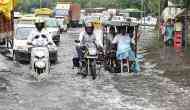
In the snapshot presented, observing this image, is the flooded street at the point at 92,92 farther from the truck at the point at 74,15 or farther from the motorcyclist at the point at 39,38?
the truck at the point at 74,15

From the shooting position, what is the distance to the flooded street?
41.1 ft

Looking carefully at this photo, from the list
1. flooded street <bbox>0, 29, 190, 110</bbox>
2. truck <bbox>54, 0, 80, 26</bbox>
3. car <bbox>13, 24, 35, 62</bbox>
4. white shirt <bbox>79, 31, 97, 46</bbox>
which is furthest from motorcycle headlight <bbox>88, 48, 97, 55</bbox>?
truck <bbox>54, 0, 80, 26</bbox>

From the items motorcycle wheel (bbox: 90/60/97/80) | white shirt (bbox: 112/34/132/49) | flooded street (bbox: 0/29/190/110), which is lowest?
flooded street (bbox: 0/29/190/110)

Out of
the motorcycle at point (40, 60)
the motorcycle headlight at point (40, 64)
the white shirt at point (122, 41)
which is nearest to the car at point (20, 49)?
the white shirt at point (122, 41)

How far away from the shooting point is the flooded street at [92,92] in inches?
493

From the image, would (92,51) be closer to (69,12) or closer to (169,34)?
(169,34)

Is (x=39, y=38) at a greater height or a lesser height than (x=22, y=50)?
greater

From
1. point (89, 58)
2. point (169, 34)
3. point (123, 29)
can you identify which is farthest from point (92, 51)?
point (169, 34)

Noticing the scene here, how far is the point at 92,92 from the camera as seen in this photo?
14695 millimetres

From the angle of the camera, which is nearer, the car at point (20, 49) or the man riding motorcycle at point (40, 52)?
the man riding motorcycle at point (40, 52)

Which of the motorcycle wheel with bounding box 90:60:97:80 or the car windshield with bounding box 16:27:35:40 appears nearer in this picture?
the motorcycle wheel with bounding box 90:60:97:80

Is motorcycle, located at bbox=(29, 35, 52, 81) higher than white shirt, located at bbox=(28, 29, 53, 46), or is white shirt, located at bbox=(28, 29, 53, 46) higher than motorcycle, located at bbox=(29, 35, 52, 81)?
white shirt, located at bbox=(28, 29, 53, 46)

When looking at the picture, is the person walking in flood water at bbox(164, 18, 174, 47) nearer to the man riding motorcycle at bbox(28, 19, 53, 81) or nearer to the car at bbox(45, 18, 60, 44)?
the car at bbox(45, 18, 60, 44)

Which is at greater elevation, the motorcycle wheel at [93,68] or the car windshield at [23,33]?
the car windshield at [23,33]
